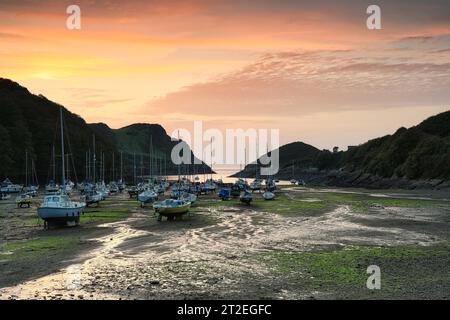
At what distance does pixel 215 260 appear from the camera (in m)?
26.8

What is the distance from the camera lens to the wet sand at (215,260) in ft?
Answer: 64.1

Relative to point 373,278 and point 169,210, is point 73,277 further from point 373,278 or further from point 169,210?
point 169,210

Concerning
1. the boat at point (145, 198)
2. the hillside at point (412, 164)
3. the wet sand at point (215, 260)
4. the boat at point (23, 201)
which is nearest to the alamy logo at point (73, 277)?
the wet sand at point (215, 260)

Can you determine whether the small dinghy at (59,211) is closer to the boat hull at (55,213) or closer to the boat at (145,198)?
the boat hull at (55,213)

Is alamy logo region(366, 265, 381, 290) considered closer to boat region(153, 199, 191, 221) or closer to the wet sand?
the wet sand

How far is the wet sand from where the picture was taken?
19.5 m

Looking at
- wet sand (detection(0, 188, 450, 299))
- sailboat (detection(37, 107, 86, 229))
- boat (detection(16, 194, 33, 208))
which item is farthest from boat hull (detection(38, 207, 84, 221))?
boat (detection(16, 194, 33, 208))

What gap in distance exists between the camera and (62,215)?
4519 centimetres

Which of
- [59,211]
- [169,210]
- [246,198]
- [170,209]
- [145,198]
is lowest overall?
[246,198]

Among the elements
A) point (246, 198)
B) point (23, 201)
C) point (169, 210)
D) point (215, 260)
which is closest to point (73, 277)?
point (215, 260)

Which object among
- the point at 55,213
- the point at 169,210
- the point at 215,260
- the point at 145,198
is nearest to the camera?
the point at 215,260
